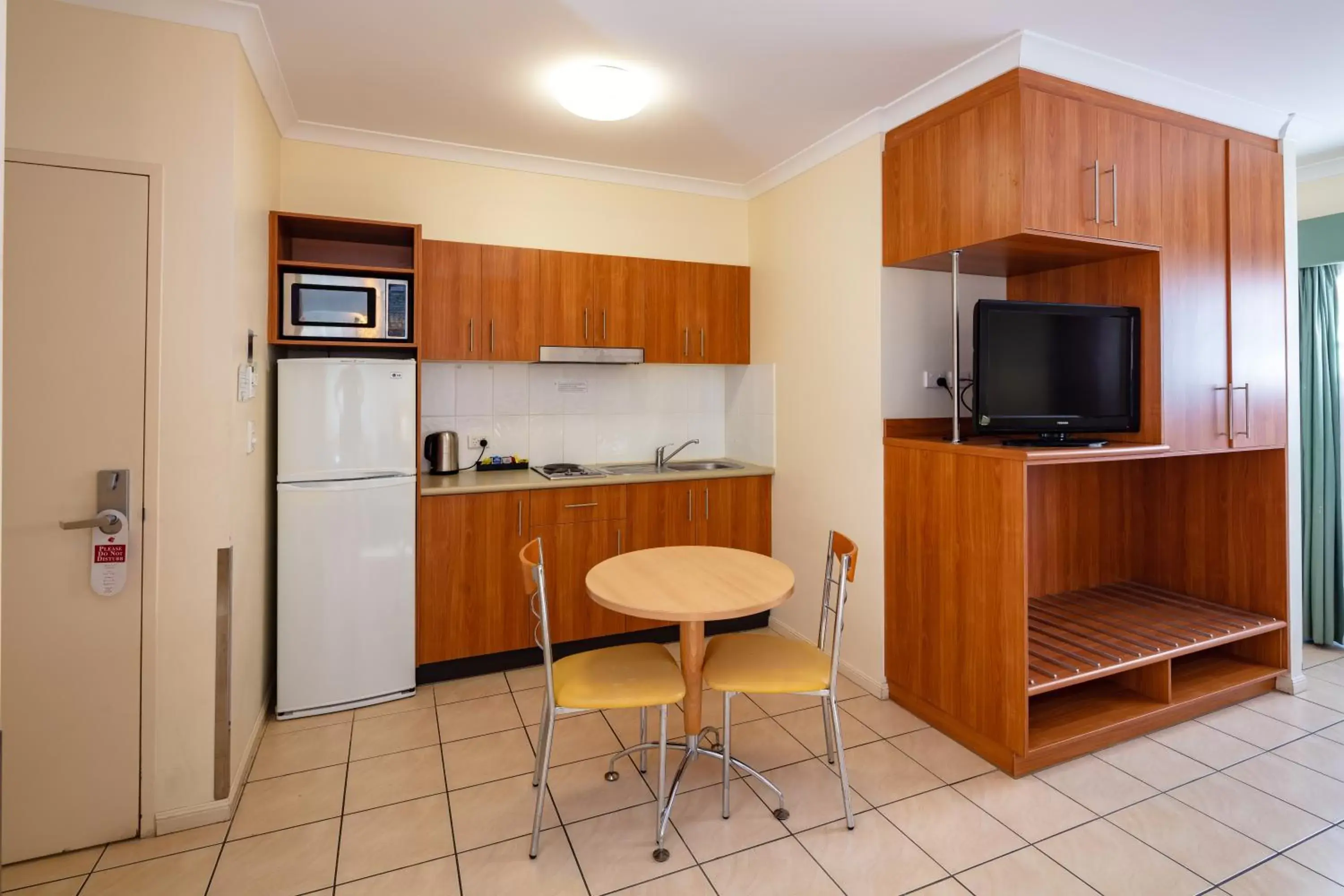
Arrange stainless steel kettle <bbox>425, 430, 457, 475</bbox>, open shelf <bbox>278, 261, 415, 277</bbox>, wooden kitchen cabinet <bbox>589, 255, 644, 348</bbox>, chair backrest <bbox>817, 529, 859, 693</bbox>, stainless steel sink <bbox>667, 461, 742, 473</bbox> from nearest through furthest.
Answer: chair backrest <bbox>817, 529, 859, 693</bbox>
open shelf <bbox>278, 261, 415, 277</bbox>
stainless steel kettle <bbox>425, 430, 457, 475</bbox>
wooden kitchen cabinet <bbox>589, 255, 644, 348</bbox>
stainless steel sink <bbox>667, 461, 742, 473</bbox>

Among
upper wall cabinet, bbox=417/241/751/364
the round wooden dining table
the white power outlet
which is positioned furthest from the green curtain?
the round wooden dining table

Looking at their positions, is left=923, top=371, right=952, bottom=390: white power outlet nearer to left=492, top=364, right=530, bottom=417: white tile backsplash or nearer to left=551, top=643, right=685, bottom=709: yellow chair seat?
left=551, top=643, right=685, bottom=709: yellow chair seat

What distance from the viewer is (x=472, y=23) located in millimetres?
2461

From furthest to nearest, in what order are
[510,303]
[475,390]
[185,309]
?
[475,390], [510,303], [185,309]

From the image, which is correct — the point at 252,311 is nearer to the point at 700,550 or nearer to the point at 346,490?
the point at 346,490

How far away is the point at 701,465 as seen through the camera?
14.3ft

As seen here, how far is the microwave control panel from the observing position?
10.5 ft

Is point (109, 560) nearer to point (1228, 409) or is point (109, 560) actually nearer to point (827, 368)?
point (827, 368)

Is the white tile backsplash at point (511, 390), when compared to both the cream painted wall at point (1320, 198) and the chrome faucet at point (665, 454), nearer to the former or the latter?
the chrome faucet at point (665, 454)

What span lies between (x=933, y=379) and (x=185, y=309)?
301cm

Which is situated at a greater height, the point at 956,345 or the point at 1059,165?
the point at 1059,165

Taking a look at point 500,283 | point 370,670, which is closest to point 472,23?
point 500,283

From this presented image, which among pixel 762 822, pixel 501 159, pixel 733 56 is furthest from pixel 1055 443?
pixel 501 159

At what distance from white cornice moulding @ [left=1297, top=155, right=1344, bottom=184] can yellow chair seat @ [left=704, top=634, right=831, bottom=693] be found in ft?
13.0
